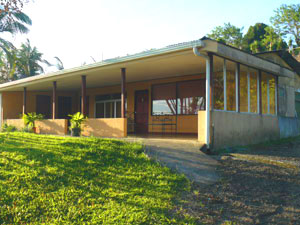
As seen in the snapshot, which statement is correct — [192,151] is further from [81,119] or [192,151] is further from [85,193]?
[81,119]

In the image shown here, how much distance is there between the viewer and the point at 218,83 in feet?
27.0

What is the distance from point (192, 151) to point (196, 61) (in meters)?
3.25

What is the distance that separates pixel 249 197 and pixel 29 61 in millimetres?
31429

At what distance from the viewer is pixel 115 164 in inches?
226

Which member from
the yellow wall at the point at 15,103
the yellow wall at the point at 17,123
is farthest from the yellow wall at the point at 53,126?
the yellow wall at the point at 15,103

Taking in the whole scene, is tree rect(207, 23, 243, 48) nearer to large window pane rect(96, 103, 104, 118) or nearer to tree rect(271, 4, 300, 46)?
tree rect(271, 4, 300, 46)

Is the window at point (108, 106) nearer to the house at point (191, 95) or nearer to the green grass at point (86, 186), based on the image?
the house at point (191, 95)

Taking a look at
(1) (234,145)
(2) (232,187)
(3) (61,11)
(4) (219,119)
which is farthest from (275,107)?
(3) (61,11)

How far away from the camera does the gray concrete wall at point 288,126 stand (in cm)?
1173

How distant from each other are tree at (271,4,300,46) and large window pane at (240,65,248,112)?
96.4 ft

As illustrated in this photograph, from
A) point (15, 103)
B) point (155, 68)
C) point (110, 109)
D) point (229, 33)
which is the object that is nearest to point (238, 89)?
point (155, 68)

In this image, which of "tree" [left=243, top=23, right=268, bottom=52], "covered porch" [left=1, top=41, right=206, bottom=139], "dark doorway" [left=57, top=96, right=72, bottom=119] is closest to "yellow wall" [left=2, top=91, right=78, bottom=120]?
"covered porch" [left=1, top=41, right=206, bottom=139]

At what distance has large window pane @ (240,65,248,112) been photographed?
9219mm

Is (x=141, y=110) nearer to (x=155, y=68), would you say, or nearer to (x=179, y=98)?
(x=179, y=98)
